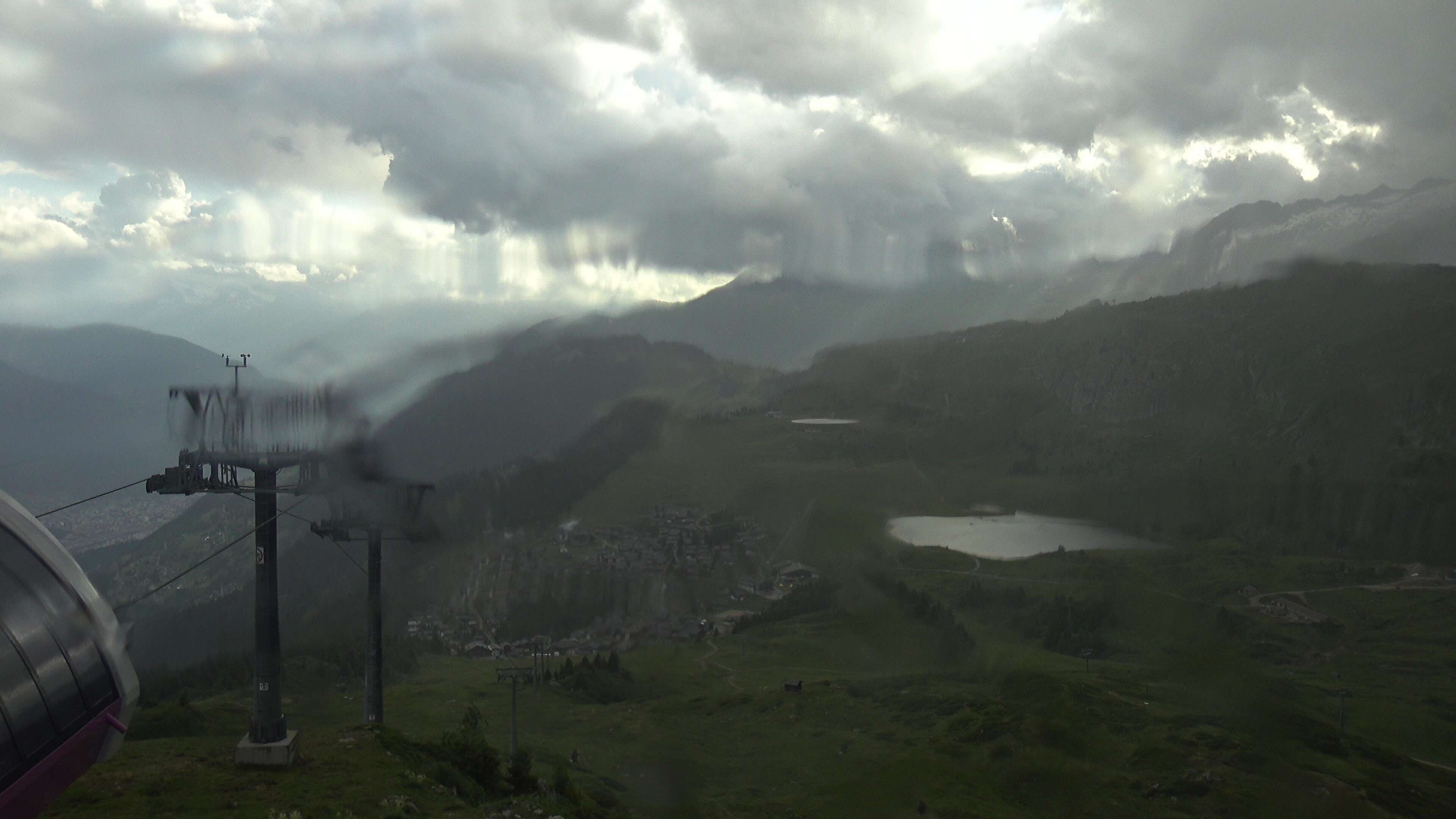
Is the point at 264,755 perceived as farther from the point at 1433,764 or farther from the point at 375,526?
the point at 1433,764

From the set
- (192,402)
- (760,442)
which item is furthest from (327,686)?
(760,442)

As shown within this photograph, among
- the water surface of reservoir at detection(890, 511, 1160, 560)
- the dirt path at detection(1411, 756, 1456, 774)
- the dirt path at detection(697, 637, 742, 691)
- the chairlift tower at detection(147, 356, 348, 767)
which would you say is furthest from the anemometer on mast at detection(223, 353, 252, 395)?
the water surface of reservoir at detection(890, 511, 1160, 560)

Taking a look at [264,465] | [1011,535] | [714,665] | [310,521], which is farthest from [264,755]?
[1011,535]

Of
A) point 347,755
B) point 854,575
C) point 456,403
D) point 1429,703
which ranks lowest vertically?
point 1429,703

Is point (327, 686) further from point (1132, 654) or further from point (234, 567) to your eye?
point (234, 567)

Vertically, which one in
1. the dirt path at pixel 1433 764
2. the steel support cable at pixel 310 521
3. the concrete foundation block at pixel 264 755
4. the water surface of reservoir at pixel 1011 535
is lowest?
the dirt path at pixel 1433 764

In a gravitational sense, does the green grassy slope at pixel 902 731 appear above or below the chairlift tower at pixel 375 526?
below

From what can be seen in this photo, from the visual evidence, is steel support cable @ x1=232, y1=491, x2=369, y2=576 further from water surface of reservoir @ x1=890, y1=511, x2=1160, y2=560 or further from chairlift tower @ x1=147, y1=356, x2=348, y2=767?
water surface of reservoir @ x1=890, y1=511, x2=1160, y2=560

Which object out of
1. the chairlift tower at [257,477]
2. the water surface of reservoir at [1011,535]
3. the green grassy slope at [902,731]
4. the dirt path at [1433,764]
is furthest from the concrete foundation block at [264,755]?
the water surface of reservoir at [1011,535]

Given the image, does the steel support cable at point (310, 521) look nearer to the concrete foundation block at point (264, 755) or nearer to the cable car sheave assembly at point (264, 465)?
the cable car sheave assembly at point (264, 465)
